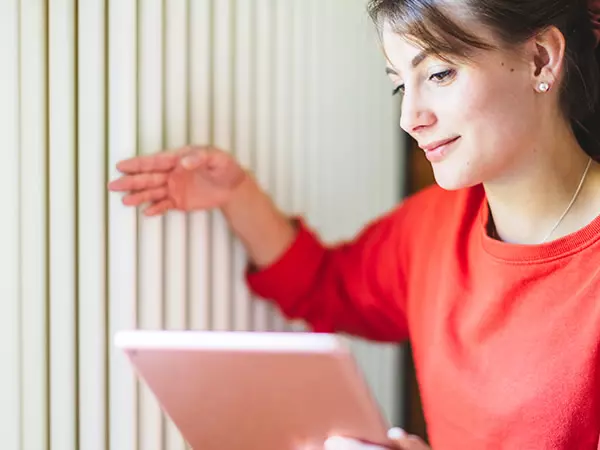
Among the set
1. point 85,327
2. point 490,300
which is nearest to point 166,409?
point 85,327

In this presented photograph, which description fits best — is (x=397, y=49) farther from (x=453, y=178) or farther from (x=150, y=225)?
(x=150, y=225)

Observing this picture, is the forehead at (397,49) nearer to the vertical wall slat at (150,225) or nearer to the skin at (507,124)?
the skin at (507,124)

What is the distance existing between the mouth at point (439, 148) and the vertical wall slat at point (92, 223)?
0.36 metres

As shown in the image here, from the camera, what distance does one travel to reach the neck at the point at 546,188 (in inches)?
34.6

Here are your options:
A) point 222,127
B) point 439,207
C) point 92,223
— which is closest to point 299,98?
point 222,127

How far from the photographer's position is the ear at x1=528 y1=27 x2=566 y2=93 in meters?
0.82

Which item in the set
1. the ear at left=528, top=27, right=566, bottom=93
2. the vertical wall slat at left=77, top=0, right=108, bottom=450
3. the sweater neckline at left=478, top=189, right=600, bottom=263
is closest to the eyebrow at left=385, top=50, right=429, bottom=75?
the ear at left=528, top=27, right=566, bottom=93

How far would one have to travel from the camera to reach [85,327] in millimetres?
882

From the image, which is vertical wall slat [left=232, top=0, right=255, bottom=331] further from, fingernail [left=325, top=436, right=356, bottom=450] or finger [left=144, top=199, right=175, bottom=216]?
fingernail [left=325, top=436, right=356, bottom=450]

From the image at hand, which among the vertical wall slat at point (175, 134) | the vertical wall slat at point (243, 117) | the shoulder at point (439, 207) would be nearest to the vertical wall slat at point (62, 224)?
the vertical wall slat at point (175, 134)

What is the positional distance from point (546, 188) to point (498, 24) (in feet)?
0.65

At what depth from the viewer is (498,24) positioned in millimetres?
799

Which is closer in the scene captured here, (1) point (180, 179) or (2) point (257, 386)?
(2) point (257, 386)

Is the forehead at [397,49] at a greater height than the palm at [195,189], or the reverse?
the forehead at [397,49]
